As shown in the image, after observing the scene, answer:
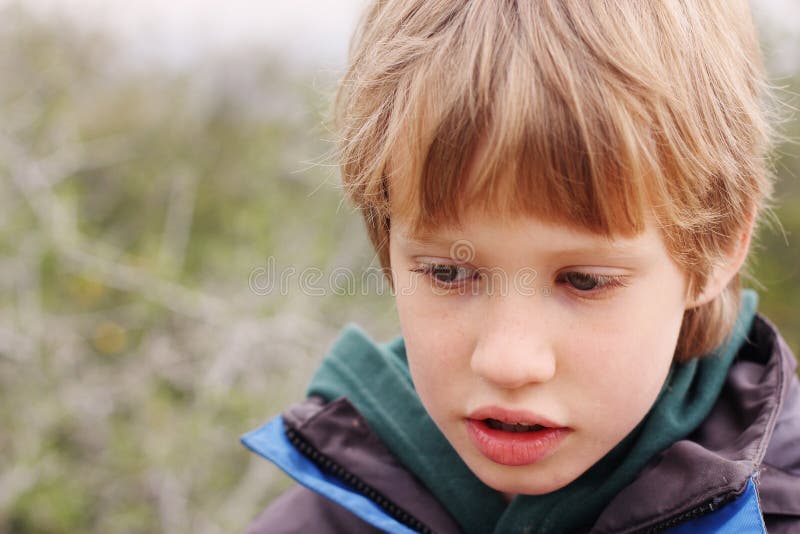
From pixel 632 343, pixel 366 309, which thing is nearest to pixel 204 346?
pixel 366 309

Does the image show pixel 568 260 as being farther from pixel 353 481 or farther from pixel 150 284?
pixel 150 284

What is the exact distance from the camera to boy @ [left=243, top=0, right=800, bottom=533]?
1.10 metres

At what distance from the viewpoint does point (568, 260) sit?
1122 millimetres

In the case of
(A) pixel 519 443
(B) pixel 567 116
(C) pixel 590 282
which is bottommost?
(A) pixel 519 443

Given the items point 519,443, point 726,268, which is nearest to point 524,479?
point 519,443

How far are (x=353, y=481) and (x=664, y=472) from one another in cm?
53

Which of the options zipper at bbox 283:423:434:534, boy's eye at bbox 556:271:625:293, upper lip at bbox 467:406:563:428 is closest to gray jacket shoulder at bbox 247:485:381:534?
zipper at bbox 283:423:434:534

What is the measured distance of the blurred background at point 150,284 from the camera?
278 centimetres

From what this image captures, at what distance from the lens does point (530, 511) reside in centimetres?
134

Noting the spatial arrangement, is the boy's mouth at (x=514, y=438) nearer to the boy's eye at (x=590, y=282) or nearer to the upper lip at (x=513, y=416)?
the upper lip at (x=513, y=416)

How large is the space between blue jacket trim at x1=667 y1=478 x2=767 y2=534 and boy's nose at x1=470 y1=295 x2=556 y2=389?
0.33 metres

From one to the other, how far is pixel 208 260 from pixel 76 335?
2.18 ft

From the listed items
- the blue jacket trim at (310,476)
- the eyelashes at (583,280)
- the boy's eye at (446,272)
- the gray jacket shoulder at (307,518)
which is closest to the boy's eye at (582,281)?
the eyelashes at (583,280)

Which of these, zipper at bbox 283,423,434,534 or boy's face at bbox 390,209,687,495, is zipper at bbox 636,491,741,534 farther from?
zipper at bbox 283,423,434,534
